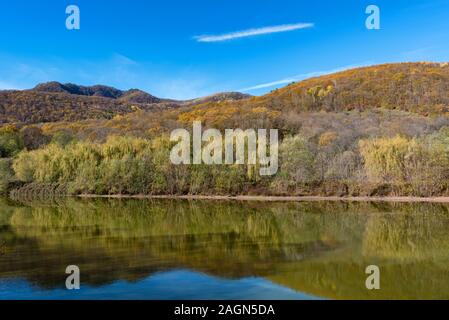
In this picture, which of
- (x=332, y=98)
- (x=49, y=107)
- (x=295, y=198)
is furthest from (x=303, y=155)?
(x=49, y=107)

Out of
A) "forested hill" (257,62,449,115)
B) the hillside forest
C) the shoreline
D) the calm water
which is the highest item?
"forested hill" (257,62,449,115)

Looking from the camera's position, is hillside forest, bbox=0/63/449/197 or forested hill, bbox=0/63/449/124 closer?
hillside forest, bbox=0/63/449/197

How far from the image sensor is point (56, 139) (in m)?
64.4

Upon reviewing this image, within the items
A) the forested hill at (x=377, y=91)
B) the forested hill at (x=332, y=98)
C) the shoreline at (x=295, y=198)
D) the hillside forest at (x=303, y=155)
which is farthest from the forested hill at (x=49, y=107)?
the shoreline at (x=295, y=198)

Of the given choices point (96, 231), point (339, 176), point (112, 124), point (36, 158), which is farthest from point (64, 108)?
point (96, 231)

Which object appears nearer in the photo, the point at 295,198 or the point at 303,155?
the point at 295,198

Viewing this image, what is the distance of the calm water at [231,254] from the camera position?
11297mm

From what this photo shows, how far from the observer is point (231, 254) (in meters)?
15.7

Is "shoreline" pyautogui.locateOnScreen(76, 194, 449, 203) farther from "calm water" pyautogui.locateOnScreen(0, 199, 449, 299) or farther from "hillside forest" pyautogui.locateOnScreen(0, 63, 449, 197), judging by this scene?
"calm water" pyautogui.locateOnScreen(0, 199, 449, 299)

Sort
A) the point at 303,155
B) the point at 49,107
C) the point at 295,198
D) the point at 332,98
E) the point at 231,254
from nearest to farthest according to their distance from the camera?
the point at 231,254 → the point at 295,198 → the point at 303,155 → the point at 332,98 → the point at 49,107

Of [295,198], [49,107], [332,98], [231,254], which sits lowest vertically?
[231,254]

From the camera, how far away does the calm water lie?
37.1ft

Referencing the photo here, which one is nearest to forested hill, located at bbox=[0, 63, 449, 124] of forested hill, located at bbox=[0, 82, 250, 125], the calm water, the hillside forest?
forested hill, located at bbox=[0, 82, 250, 125]

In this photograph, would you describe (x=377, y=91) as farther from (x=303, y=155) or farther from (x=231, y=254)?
(x=231, y=254)
